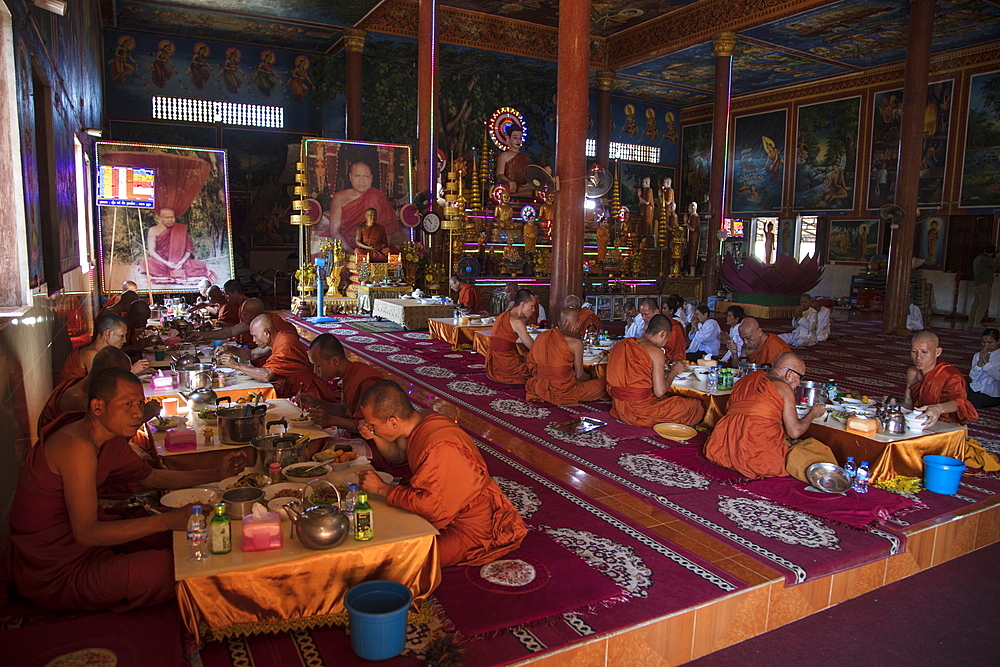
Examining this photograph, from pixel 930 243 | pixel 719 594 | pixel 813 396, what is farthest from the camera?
pixel 930 243

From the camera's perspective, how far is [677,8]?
15.9 metres

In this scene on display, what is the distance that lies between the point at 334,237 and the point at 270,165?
4.53m

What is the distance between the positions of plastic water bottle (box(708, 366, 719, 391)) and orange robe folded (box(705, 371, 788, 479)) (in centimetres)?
96

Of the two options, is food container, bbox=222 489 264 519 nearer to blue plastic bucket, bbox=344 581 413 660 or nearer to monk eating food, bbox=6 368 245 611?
monk eating food, bbox=6 368 245 611

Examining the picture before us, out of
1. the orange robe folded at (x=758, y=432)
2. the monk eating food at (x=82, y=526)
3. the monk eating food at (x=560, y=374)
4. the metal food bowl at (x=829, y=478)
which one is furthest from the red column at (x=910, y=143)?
the monk eating food at (x=82, y=526)

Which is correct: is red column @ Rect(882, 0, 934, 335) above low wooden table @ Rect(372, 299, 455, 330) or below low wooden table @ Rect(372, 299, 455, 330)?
above

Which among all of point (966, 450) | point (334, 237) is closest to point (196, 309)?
point (334, 237)

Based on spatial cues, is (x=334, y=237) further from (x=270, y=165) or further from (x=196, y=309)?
(x=196, y=309)

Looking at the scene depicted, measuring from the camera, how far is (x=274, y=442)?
3428mm

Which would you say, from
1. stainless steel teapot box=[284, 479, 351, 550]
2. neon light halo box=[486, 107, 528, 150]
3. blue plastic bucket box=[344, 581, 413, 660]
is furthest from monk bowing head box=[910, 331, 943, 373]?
neon light halo box=[486, 107, 528, 150]

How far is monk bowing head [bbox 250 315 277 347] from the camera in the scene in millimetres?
6062

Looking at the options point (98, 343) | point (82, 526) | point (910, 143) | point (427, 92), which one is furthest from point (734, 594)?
point (427, 92)

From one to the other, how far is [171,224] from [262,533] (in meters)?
12.7

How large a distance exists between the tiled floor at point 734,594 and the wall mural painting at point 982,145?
46.9 feet
